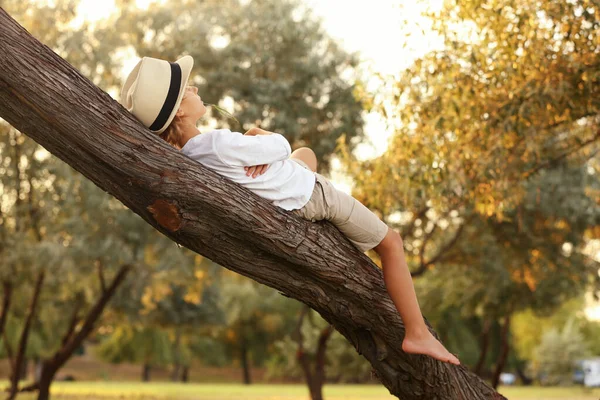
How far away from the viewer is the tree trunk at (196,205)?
11.9ft

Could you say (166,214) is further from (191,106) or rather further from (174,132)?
(191,106)

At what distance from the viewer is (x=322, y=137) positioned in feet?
58.2

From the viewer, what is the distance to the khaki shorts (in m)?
4.30

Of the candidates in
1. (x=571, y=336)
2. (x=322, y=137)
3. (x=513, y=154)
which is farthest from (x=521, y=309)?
(x=571, y=336)

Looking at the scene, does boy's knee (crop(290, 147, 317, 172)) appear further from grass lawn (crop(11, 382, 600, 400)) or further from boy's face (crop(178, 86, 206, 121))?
grass lawn (crop(11, 382, 600, 400))

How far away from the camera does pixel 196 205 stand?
154 inches

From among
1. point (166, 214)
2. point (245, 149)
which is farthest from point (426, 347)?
point (166, 214)

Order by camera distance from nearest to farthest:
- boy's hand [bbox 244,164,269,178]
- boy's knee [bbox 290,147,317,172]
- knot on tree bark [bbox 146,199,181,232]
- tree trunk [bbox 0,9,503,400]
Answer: tree trunk [bbox 0,9,503,400] → knot on tree bark [bbox 146,199,181,232] → boy's hand [bbox 244,164,269,178] → boy's knee [bbox 290,147,317,172]

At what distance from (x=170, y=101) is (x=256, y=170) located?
0.57m

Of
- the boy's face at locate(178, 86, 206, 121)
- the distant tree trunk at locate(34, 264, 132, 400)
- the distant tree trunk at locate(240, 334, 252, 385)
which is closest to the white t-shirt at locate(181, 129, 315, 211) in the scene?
the boy's face at locate(178, 86, 206, 121)

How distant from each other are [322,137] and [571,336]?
1642 inches

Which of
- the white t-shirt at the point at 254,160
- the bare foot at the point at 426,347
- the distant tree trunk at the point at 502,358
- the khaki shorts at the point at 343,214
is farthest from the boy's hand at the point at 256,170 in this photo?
the distant tree trunk at the point at 502,358

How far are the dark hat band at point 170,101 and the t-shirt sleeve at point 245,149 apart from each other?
0.90 feet

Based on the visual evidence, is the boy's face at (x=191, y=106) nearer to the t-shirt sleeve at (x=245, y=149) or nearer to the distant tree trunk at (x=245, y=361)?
the t-shirt sleeve at (x=245, y=149)
